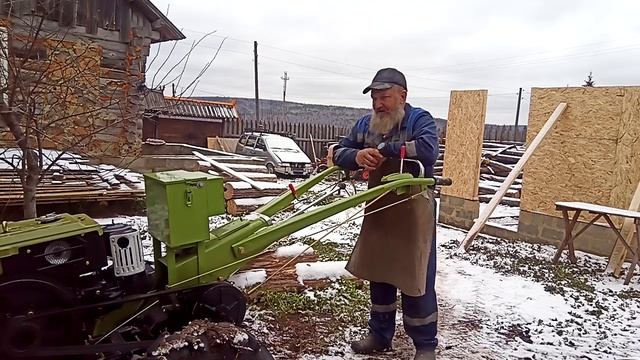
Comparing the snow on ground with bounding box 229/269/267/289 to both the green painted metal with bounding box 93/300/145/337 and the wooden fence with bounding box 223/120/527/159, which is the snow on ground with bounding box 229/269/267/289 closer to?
the green painted metal with bounding box 93/300/145/337

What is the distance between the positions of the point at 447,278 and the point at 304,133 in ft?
55.8

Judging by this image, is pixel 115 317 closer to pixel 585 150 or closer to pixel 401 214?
pixel 401 214

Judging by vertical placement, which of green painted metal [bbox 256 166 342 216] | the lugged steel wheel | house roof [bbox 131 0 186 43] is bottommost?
the lugged steel wheel

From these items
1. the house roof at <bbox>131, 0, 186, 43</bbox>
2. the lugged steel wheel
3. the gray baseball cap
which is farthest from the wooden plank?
the house roof at <bbox>131, 0, 186, 43</bbox>

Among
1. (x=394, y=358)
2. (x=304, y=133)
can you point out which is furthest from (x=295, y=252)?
(x=304, y=133)

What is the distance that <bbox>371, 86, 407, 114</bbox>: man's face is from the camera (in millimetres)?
3379

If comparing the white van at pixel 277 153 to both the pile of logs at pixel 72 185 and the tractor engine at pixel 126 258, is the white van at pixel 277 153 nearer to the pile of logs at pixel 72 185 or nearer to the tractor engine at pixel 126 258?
the pile of logs at pixel 72 185

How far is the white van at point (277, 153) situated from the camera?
608 inches

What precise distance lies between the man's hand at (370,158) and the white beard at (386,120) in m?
0.34

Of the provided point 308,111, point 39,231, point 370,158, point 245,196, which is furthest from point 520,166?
point 308,111

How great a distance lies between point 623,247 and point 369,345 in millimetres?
4330

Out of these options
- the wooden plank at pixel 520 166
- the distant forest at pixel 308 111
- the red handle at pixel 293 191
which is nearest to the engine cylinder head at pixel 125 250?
the red handle at pixel 293 191

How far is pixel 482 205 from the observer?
11086 mm

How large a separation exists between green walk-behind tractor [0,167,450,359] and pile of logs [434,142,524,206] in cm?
950
